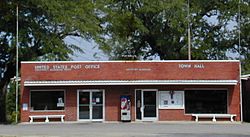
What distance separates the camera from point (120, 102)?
129 feet

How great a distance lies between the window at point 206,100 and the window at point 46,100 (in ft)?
29.6

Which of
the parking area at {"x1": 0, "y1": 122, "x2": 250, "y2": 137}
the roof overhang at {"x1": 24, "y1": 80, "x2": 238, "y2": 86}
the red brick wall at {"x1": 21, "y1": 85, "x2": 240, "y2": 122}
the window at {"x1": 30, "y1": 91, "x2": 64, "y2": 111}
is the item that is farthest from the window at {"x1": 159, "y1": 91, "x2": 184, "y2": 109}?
the parking area at {"x1": 0, "y1": 122, "x2": 250, "y2": 137}

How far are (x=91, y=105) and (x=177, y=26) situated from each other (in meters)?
17.4

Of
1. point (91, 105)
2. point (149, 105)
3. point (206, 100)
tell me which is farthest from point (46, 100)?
point (206, 100)

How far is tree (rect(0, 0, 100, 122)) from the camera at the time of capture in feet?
143

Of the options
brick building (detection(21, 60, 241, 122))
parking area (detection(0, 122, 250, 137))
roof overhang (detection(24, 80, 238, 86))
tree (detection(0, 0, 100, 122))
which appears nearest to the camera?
parking area (detection(0, 122, 250, 137))

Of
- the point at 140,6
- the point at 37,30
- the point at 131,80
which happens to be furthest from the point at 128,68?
the point at 140,6

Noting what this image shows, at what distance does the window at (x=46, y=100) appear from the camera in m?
39.5

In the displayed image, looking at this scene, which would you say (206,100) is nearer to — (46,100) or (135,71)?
(135,71)

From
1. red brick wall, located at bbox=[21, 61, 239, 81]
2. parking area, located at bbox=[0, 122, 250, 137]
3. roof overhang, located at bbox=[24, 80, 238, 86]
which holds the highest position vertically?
red brick wall, located at bbox=[21, 61, 239, 81]

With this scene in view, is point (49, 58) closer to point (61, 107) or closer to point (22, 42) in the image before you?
point (22, 42)

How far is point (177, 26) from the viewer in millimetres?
53781

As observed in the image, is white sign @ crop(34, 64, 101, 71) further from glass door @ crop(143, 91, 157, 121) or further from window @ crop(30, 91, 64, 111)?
glass door @ crop(143, 91, 157, 121)

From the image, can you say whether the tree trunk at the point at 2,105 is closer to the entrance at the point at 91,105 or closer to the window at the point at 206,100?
the entrance at the point at 91,105
